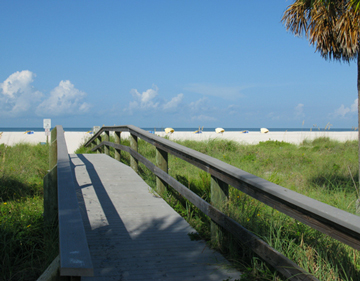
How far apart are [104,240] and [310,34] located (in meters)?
5.65

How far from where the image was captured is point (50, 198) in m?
3.66

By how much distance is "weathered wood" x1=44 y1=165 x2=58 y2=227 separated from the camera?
12.0 feet

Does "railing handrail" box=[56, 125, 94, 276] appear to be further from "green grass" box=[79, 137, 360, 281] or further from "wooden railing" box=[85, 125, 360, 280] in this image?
"green grass" box=[79, 137, 360, 281]

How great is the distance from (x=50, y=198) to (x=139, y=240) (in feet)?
3.80

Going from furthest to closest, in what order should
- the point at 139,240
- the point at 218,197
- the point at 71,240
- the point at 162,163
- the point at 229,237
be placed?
the point at 162,163 < the point at 139,240 < the point at 218,197 < the point at 229,237 < the point at 71,240

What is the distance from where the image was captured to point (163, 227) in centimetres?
411

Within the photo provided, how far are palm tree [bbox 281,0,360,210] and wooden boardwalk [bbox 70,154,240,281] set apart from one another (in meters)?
4.48

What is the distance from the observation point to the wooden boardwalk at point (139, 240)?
115 inches

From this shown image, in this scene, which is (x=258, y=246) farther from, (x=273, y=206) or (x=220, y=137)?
(x=220, y=137)

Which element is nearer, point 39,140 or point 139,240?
point 139,240

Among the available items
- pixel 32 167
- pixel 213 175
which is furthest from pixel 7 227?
pixel 32 167

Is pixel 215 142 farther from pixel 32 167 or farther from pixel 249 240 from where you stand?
pixel 249 240

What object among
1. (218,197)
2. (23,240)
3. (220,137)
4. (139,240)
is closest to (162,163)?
(139,240)

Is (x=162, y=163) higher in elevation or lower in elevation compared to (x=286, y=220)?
higher
